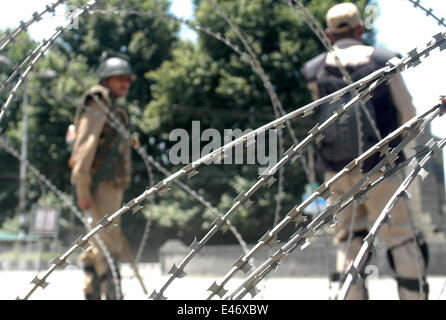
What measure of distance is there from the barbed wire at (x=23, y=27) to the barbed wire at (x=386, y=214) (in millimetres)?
1114

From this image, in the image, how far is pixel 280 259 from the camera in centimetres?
154

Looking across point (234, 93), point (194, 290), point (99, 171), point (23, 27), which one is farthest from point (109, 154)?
point (234, 93)

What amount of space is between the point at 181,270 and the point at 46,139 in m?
25.7

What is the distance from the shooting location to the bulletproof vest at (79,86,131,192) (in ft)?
14.8

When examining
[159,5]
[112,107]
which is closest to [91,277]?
[112,107]

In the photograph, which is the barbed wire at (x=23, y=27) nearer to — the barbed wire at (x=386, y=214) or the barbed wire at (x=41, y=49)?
the barbed wire at (x=41, y=49)

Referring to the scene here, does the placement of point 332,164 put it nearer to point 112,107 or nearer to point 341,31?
point 341,31

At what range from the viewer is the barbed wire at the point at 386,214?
1395 mm

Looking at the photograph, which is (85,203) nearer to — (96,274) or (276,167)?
(96,274)

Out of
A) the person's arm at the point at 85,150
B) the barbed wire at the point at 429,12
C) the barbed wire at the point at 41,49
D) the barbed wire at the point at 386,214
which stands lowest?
the barbed wire at the point at 386,214

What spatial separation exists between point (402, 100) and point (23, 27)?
1.99m

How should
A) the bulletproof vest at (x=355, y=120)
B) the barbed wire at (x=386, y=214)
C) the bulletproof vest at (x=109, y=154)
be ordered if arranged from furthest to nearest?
the bulletproof vest at (x=109, y=154) < the bulletproof vest at (x=355, y=120) < the barbed wire at (x=386, y=214)

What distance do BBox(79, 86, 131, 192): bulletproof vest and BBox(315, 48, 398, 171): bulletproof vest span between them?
1529 mm

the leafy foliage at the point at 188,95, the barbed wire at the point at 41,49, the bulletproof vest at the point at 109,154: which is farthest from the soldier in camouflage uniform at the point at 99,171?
the leafy foliage at the point at 188,95
